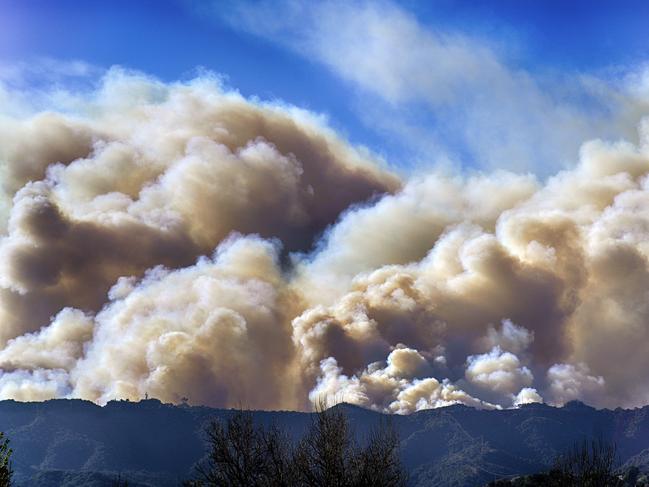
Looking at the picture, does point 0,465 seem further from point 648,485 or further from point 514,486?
point 648,485

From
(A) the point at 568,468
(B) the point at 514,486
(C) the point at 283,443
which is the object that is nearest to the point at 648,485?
(B) the point at 514,486

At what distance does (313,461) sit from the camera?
70.8 metres

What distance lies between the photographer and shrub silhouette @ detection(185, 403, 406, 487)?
67.6m

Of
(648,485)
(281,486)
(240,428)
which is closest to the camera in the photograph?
(281,486)

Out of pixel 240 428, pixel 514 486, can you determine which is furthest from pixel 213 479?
pixel 514 486

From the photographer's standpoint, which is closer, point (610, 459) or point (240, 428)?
point (240, 428)

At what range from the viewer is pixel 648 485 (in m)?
177

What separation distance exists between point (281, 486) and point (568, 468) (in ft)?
108

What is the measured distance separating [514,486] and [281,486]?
3126 inches

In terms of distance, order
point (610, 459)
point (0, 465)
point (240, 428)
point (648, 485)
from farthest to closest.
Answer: point (648, 485) < point (610, 459) < point (240, 428) < point (0, 465)

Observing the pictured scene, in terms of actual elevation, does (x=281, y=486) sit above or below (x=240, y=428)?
below

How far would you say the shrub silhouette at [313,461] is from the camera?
Result: 6762 cm

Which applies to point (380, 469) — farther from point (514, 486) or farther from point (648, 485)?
point (648, 485)

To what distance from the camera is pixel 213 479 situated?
7069 cm
